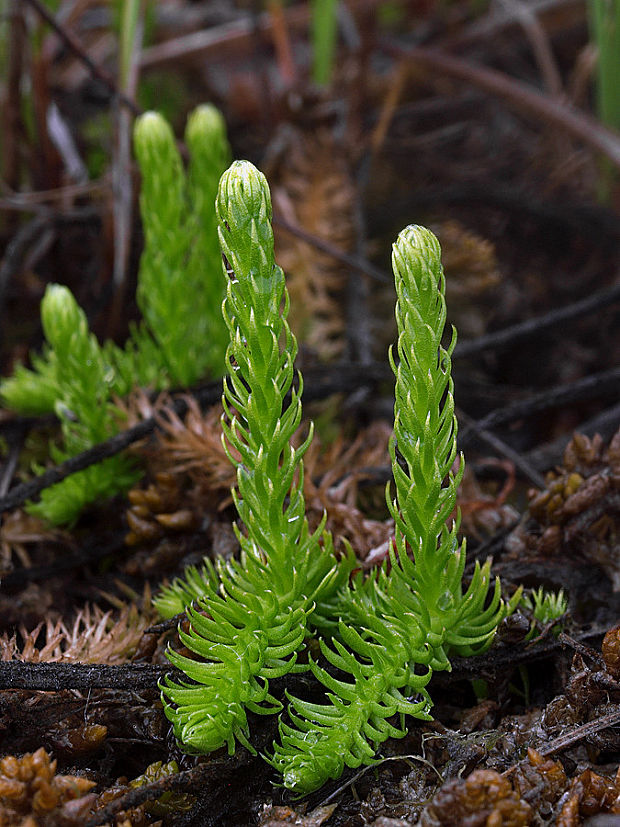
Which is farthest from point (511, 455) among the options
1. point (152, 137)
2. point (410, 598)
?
point (152, 137)

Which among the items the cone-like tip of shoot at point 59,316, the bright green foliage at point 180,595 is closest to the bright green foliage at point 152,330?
the cone-like tip of shoot at point 59,316

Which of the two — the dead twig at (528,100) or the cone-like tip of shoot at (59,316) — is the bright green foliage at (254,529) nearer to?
the cone-like tip of shoot at (59,316)

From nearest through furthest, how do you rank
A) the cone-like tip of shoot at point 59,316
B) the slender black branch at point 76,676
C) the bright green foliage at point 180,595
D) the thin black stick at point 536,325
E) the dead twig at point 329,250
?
the slender black branch at point 76,676
the bright green foliage at point 180,595
the cone-like tip of shoot at point 59,316
the thin black stick at point 536,325
the dead twig at point 329,250

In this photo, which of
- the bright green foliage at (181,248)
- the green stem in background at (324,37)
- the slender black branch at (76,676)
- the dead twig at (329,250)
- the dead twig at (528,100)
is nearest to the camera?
A: the slender black branch at (76,676)

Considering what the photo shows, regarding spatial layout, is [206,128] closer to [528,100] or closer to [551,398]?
[551,398]

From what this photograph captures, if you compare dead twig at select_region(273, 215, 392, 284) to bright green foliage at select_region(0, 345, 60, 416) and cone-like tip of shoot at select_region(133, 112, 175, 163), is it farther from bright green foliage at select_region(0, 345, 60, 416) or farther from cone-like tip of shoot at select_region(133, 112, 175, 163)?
bright green foliage at select_region(0, 345, 60, 416)

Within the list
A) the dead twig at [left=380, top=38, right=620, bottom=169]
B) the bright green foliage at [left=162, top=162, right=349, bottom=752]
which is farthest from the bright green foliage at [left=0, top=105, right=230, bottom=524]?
the dead twig at [left=380, top=38, right=620, bottom=169]

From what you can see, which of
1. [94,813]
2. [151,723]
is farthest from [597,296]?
[94,813]
